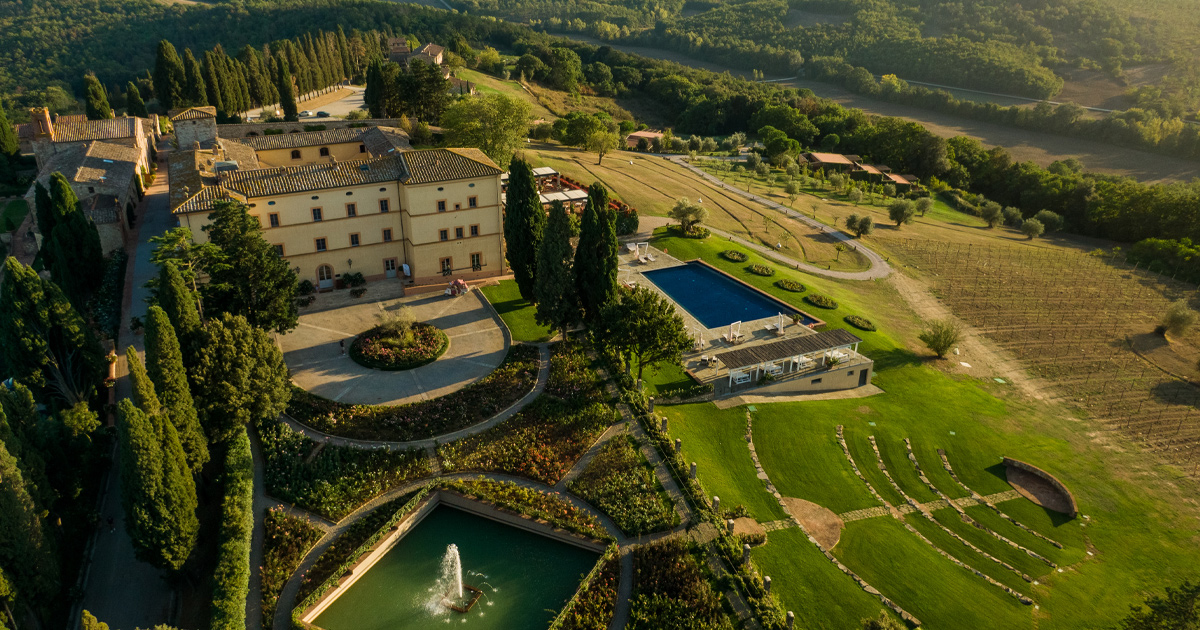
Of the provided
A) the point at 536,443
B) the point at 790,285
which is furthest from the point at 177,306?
the point at 790,285

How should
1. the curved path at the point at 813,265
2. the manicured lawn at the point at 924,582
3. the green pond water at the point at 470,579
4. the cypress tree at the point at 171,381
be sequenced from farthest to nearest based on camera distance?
the curved path at the point at 813,265 < the cypress tree at the point at 171,381 < the manicured lawn at the point at 924,582 < the green pond water at the point at 470,579

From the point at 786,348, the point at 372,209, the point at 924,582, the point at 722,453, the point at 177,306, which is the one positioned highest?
the point at 372,209

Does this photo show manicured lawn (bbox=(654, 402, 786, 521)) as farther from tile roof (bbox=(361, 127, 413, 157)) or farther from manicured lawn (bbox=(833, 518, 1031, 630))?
tile roof (bbox=(361, 127, 413, 157))

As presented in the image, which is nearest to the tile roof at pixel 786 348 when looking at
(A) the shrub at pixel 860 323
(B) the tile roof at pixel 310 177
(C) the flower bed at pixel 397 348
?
(A) the shrub at pixel 860 323

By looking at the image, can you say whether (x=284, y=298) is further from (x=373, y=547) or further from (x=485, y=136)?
(x=485, y=136)

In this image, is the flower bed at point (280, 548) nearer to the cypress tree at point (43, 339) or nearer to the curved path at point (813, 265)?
the cypress tree at point (43, 339)

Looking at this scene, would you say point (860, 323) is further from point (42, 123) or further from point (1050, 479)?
point (42, 123)

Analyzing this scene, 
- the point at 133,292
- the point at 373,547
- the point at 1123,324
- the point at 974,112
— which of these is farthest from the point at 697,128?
the point at 373,547
